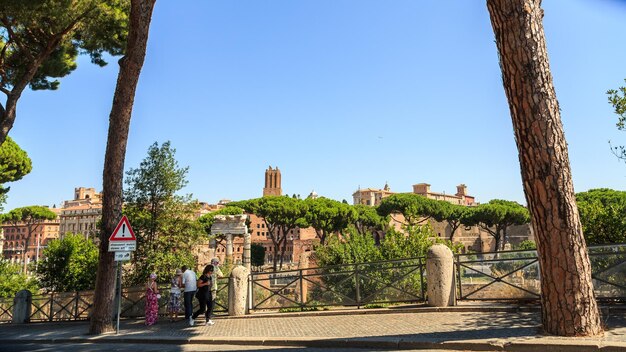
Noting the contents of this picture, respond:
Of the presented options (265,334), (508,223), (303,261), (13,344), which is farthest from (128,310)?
(508,223)

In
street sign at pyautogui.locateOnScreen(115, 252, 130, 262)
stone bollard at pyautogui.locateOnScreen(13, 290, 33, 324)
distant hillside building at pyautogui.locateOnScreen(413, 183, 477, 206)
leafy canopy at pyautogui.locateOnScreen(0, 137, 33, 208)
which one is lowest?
stone bollard at pyautogui.locateOnScreen(13, 290, 33, 324)

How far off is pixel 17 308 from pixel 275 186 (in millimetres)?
127853

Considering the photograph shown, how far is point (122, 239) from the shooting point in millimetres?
8820

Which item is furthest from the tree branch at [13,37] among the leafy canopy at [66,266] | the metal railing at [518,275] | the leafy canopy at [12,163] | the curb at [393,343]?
the metal railing at [518,275]

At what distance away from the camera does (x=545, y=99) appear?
582cm

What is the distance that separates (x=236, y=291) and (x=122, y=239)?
2822 mm

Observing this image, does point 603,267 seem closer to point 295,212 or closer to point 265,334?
point 265,334

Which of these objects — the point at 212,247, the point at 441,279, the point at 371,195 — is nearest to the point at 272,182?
the point at 371,195

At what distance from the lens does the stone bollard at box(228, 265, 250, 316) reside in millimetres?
10375

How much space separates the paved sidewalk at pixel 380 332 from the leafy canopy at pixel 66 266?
6.29 m

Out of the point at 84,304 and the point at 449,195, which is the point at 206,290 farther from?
the point at 449,195

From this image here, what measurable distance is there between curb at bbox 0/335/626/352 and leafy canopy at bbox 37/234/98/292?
27.6 ft

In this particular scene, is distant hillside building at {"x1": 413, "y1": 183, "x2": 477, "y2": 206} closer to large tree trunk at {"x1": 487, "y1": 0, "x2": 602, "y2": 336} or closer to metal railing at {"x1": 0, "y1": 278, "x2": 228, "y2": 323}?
metal railing at {"x1": 0, "y1": 278, "x2": 228, "y2": 323}

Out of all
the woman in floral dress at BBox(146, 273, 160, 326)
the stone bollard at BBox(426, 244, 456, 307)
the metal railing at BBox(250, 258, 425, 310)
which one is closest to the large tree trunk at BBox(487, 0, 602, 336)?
the stone bollard at BBox(426, 244, 456, 307)
